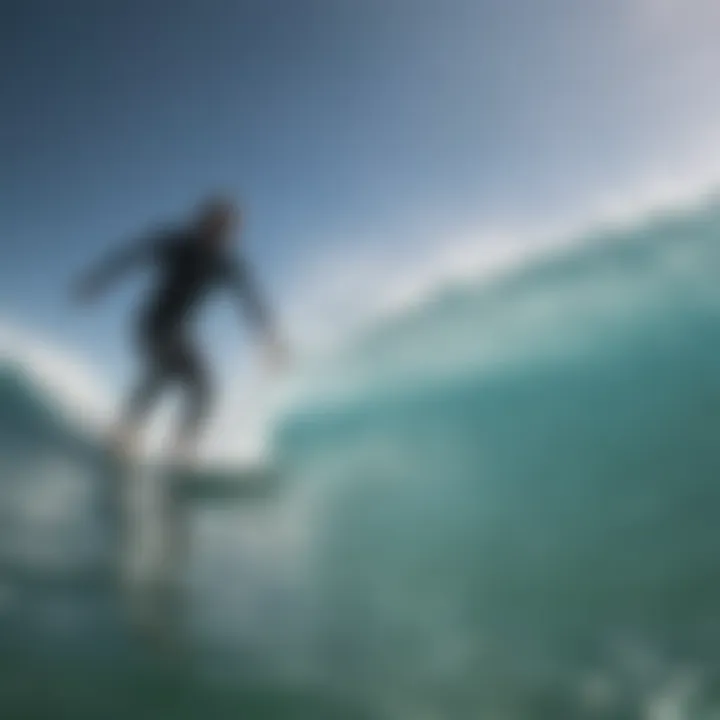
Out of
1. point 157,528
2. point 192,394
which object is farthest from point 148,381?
point 157,528

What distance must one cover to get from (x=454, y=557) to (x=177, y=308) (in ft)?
7.25

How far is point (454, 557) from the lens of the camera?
17.0ft


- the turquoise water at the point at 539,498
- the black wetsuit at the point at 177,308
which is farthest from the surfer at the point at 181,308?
the turquoise water at the point at 539,498

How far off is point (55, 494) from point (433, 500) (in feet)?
7.10

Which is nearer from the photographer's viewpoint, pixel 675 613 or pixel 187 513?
pixel 187 513

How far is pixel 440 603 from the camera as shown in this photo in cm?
496

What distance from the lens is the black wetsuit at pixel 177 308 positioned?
3957mm

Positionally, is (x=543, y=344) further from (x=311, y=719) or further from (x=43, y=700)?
(x=43, y=700)

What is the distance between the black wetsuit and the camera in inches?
156

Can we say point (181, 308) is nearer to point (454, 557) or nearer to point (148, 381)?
point (148, 381)

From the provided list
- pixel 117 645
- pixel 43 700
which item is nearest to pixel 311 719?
pixel 117 645

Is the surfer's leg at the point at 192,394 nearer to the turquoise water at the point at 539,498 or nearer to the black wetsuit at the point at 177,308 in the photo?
the black wetsuit at the point at 177,308

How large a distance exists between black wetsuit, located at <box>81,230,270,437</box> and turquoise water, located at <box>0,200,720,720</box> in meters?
0.71

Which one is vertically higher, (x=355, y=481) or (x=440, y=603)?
(x=355, y=481)
